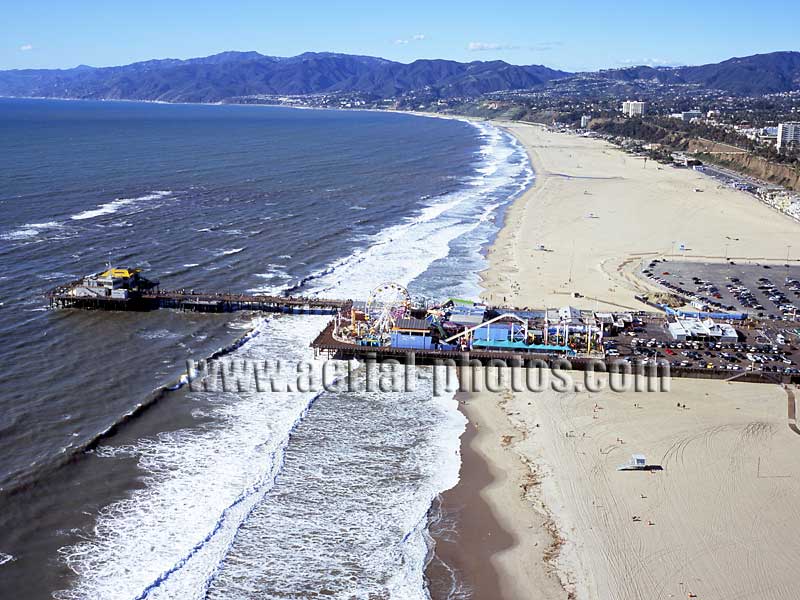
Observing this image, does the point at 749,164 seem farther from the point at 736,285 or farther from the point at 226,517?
the point at 226,517

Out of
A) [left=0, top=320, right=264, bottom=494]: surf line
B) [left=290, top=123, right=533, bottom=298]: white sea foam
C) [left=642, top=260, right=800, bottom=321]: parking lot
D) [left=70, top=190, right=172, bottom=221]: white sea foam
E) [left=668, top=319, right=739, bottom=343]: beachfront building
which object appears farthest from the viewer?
[left=70, top=190, right=172, bottom=221]: white sea foam

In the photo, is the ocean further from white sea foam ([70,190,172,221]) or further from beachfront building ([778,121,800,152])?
beachfront building ([778,121,800,152])

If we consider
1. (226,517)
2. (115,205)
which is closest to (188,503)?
(226,517)

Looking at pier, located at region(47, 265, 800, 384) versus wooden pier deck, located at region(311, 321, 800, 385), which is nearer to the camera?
wooden pier deck, located at region(311, 321, 800, 385)

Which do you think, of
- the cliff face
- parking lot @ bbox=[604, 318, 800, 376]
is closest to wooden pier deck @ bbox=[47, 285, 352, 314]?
parking lot @ bbox=[604, 318, 800, 376]

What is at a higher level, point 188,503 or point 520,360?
point 520,360

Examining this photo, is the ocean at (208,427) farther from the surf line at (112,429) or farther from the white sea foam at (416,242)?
the white sea foam at (416,242)
